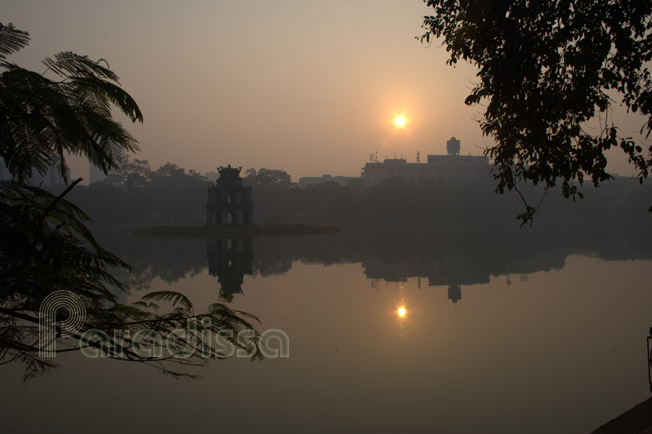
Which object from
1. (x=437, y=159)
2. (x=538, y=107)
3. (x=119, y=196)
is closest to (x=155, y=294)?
(x=538, y=107)

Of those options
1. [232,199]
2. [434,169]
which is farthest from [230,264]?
[434,169]

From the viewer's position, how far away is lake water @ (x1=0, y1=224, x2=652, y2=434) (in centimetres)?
584

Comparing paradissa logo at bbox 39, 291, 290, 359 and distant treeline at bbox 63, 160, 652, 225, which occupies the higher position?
distant treeline at bbox 63, 160, 652, 225

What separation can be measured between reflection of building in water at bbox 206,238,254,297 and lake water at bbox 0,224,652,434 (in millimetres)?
551

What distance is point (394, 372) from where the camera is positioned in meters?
7.21

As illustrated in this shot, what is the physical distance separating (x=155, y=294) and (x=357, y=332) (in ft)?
22.0

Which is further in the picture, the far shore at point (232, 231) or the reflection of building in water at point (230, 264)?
the far shore at point (232, 231)

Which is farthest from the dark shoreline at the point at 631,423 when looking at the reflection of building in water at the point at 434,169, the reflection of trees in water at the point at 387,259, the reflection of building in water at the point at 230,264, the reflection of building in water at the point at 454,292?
the reflection of building in water at the point at 434,169

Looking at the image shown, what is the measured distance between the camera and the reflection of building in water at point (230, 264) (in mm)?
15022

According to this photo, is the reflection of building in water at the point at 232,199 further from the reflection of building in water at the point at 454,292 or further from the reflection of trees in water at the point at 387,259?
the reflection of building in water at the point at 454,292

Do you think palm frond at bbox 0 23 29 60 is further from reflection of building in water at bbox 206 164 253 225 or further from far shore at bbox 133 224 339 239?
reflection of building in water at bbox 206 164 253 225

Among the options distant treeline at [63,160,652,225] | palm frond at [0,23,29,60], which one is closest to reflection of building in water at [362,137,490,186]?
distant treeline at [63,160,652,225]

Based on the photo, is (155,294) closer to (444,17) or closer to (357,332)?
(444,17)

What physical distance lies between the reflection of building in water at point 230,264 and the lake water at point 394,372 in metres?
0.55
